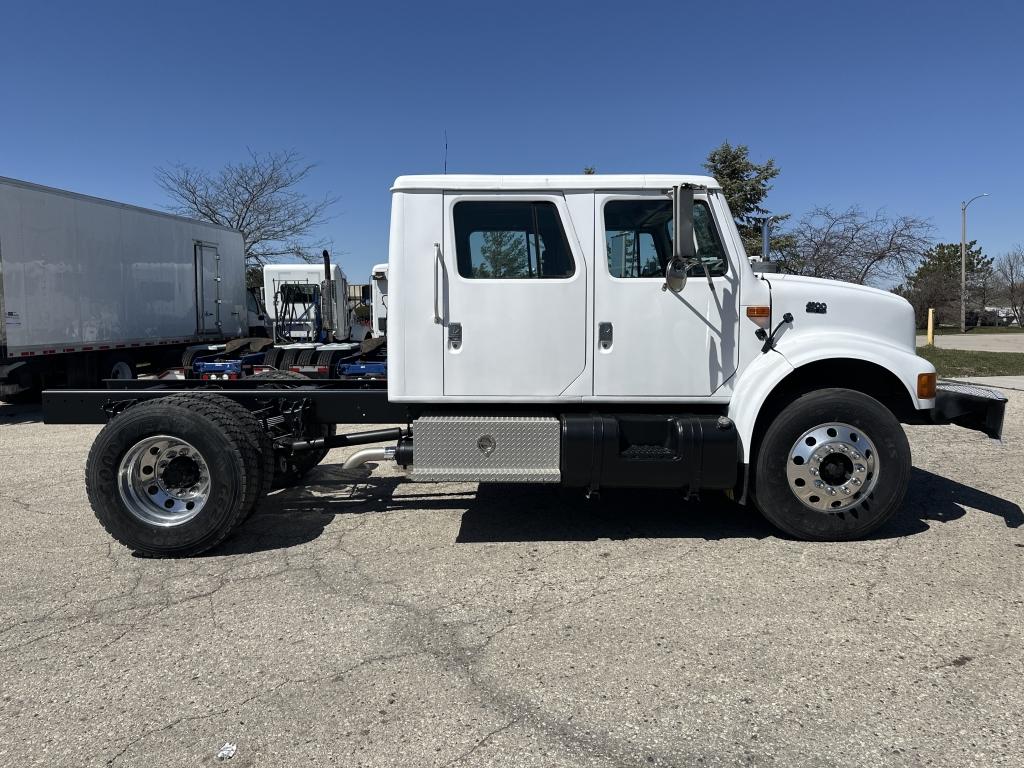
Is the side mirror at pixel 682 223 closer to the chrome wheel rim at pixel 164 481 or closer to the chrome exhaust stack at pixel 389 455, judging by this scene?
the chrome exhaust stack at pixel 389 455

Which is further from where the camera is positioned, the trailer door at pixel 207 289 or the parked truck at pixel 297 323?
the trailer door at pixel 207 289

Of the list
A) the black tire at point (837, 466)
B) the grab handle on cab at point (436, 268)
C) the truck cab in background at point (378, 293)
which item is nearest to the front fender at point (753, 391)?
the black tire at point (837, 466)

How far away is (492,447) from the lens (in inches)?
168

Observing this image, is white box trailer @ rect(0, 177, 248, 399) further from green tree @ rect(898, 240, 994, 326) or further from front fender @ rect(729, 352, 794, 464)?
green tree @ rect(898, 240, 994, 326)

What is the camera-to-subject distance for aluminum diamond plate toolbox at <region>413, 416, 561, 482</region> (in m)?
4.27

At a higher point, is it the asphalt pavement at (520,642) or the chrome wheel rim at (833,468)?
the chrome wheel rim at (833,468)

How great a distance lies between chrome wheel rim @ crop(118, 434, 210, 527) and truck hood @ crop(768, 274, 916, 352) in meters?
Answer: 3.87

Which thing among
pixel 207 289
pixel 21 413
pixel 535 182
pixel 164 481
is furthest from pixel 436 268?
pixel 207 289

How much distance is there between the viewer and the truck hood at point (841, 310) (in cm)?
440

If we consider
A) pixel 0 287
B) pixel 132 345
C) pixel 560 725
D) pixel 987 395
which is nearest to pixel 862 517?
pixel 987 395

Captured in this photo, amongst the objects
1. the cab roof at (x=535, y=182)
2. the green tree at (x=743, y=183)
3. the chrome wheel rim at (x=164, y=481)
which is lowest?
the chrome wheel rim at (x=164, y=481)

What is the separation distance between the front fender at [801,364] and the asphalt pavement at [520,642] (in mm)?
897

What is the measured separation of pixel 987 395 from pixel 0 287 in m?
11.3

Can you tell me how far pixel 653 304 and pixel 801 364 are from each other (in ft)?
3.24
